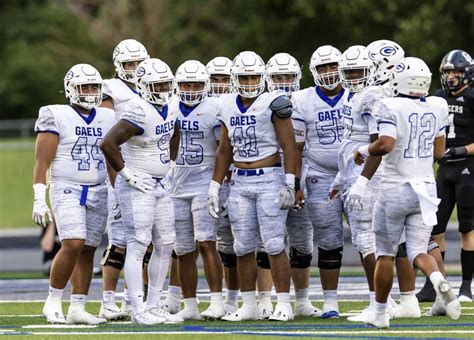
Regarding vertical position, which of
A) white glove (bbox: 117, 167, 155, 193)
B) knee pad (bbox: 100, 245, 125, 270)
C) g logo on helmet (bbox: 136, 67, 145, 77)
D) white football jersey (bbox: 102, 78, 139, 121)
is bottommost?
knee pad (bbox: 100, 245, 125, 270)

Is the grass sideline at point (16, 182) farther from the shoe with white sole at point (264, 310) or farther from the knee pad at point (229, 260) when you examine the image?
the shoe with white sole at point (264, 310)

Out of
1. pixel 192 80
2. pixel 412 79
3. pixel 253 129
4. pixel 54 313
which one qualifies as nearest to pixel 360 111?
pixel 253 129

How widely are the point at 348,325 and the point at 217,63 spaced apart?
2736 millimetres

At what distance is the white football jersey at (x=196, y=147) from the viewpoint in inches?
438

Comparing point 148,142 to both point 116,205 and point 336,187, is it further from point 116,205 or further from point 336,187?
point 336,187

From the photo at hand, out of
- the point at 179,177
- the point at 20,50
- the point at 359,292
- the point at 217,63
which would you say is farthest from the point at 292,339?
the point at 20,50

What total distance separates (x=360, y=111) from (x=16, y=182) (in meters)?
19.7

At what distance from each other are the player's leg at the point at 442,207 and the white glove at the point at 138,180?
2906 mm

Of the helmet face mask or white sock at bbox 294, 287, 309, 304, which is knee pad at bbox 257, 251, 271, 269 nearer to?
white sock at bbox 294, 287, 309, 304

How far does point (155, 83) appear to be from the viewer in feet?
34.6

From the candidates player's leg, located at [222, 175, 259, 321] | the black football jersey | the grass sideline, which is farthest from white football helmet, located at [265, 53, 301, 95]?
the grass sideline

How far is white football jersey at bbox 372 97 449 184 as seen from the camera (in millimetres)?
9516

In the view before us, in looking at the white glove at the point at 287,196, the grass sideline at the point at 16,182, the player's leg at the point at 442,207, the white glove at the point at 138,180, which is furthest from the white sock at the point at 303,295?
the grass sideline at the point at 16,182

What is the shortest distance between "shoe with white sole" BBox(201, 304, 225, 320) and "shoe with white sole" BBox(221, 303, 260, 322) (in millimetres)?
135
